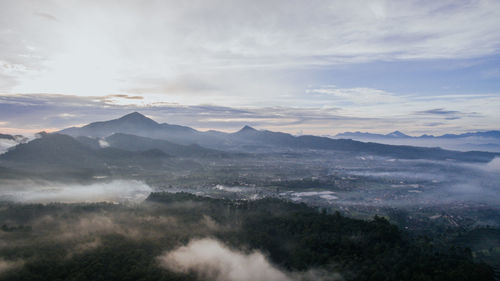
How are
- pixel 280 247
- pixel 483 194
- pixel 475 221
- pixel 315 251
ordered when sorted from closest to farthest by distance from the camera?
pixel 315 251, pixel 280 247, pixel 475 221, pixel 483 194

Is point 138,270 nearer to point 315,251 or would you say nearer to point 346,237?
point 315,251

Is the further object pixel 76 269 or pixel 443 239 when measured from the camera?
pixel 443 239

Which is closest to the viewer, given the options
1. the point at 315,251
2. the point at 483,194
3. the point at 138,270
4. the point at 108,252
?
the point at 138,270

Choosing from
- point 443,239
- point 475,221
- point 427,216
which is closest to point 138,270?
point 443,239

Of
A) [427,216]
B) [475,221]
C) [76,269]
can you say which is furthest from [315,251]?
[475,221]

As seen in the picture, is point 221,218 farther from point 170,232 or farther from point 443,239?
point 443,239

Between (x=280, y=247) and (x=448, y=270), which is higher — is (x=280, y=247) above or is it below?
below
